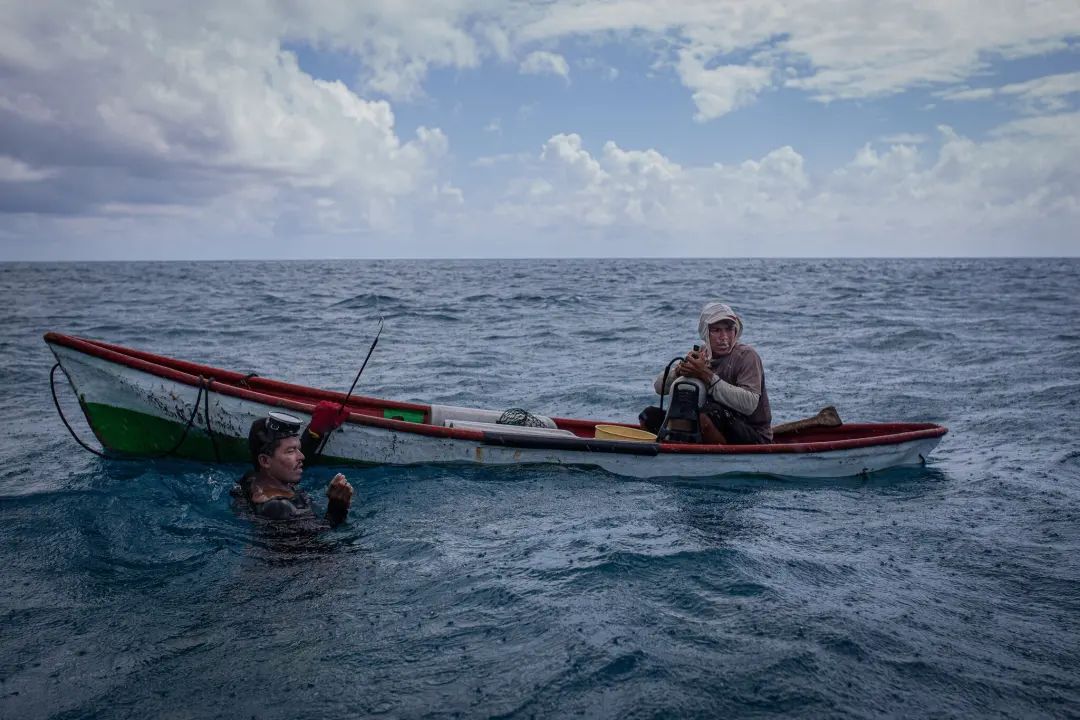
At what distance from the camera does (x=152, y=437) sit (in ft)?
26.8

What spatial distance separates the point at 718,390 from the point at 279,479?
4.20 m

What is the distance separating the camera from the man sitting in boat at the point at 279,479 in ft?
19.0

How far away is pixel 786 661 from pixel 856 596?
127cm

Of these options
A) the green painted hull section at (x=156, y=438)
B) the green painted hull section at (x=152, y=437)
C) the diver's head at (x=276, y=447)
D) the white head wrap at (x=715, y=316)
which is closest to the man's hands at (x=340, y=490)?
the diver's head at (x=276, y=447)

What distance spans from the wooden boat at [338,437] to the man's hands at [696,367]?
0.75m

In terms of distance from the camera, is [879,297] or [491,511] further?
[879,297]

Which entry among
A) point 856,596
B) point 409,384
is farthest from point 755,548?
point 409,384

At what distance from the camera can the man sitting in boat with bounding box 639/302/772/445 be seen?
7.75 m

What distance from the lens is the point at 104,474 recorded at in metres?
8.05

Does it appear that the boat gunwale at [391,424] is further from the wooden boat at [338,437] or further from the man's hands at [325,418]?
the man's hands at [325,418]

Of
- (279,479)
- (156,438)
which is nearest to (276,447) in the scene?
(279,479)

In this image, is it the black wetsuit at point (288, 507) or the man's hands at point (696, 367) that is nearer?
the black wetsuit at point (288, 507)

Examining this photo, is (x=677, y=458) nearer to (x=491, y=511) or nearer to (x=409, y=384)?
(x=491, y=511)

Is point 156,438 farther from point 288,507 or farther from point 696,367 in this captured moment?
point 696,367
